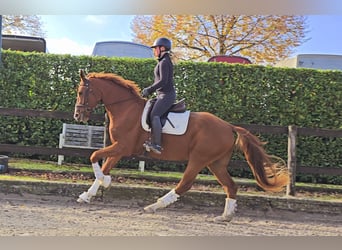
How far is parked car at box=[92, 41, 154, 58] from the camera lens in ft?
16.4

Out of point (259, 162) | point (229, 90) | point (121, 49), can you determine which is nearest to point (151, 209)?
point (259, 162)

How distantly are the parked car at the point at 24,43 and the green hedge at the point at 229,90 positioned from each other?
0.33 meters

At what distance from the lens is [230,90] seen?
16.2 feet

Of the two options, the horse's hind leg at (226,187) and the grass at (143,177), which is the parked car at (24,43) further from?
the horse's hind leg at (226,187)

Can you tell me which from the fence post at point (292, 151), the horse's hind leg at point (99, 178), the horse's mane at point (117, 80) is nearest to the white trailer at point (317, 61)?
the fence post at point (292, 151)

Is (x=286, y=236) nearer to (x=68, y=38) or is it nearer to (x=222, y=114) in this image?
(x=222, y=114)

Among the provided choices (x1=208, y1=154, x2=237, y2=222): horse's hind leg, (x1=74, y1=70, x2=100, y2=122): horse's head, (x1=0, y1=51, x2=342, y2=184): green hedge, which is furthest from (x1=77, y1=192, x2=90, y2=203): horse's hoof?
(x1=0, y1=51, x2=342, y2=184): green hedge

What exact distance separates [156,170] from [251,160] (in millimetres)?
1383

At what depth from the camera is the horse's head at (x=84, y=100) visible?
3.74m

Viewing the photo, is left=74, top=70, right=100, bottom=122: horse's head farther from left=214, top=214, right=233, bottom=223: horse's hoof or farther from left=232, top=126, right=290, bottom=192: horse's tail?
left=214, top=214, right=233, bottom=223: horse's hoof

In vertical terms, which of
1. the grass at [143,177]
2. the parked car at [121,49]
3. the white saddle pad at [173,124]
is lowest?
the grass at [143,177]

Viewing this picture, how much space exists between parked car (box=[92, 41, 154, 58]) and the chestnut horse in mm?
1210

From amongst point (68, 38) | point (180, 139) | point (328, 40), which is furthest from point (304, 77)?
point (68, 38)

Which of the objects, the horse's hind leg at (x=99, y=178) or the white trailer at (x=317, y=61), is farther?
the white trailer at (x=317, y=61)
